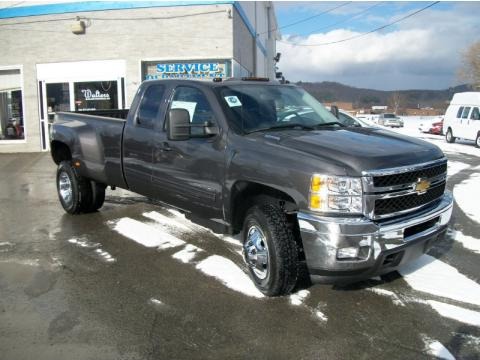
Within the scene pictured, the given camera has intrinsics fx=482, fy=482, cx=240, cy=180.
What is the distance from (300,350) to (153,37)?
533 inches

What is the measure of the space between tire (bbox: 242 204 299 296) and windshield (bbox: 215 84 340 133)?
0.87 meters

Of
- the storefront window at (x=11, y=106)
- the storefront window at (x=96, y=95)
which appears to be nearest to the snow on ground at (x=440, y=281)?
the storefront window at (x=96, y=95)

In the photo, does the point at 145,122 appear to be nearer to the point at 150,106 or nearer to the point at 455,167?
the point at 150,106

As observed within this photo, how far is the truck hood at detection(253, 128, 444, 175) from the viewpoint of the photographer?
12.1 feet

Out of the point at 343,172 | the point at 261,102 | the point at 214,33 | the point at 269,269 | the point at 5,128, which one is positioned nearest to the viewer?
the point at 343,172

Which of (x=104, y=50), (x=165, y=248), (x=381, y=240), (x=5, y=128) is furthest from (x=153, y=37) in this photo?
(x=381, y=240)

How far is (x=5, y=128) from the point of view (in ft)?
57.4

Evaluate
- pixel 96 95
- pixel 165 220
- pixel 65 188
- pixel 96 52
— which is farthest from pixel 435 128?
A: pixel 65 188

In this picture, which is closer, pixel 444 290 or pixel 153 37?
pixel 444 290

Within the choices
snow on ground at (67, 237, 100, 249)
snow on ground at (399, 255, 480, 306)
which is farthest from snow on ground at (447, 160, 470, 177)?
snow on ground at (67, 237, 100, 249)

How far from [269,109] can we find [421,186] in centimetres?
169

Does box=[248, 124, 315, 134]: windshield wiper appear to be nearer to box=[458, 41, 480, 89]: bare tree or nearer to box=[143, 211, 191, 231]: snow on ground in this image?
box=[143, 211, 191, 231]: snow on ground

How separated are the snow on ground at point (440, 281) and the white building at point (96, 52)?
11.0 metres

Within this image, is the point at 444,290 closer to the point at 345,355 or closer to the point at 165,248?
the point at 345,355
